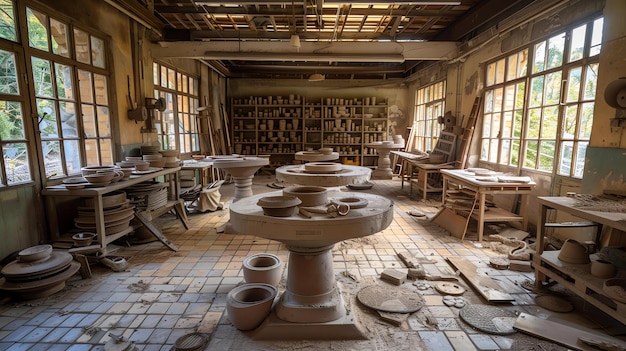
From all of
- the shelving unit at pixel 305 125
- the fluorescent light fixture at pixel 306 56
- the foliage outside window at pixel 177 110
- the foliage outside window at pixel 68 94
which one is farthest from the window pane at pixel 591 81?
the shelving unit at pixel 305 125

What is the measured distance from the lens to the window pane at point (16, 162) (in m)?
3.35

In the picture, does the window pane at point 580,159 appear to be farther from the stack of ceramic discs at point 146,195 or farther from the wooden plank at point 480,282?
the stack of ceramic discs at point 146,195

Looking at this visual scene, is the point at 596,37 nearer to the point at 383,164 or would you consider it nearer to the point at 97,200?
the point at 97,200

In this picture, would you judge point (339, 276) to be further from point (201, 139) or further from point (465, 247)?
point (201, 139)

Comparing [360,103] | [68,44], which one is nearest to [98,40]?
[68,44]

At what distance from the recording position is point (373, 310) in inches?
111

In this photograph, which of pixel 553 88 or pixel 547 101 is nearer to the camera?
pixel 553 88

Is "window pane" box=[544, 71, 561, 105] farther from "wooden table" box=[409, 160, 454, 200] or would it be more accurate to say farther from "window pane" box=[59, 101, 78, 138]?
"window pane" box=[59, 101, 78, 138]

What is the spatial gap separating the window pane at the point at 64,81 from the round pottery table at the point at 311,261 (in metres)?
3.27

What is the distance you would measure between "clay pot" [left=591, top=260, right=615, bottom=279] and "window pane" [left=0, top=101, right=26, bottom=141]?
5715 millimetres

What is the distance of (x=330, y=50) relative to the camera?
682cm

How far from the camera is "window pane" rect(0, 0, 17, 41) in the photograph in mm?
3285

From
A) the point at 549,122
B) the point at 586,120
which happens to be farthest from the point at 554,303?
the point at 549,122

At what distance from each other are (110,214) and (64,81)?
6.40 feet
